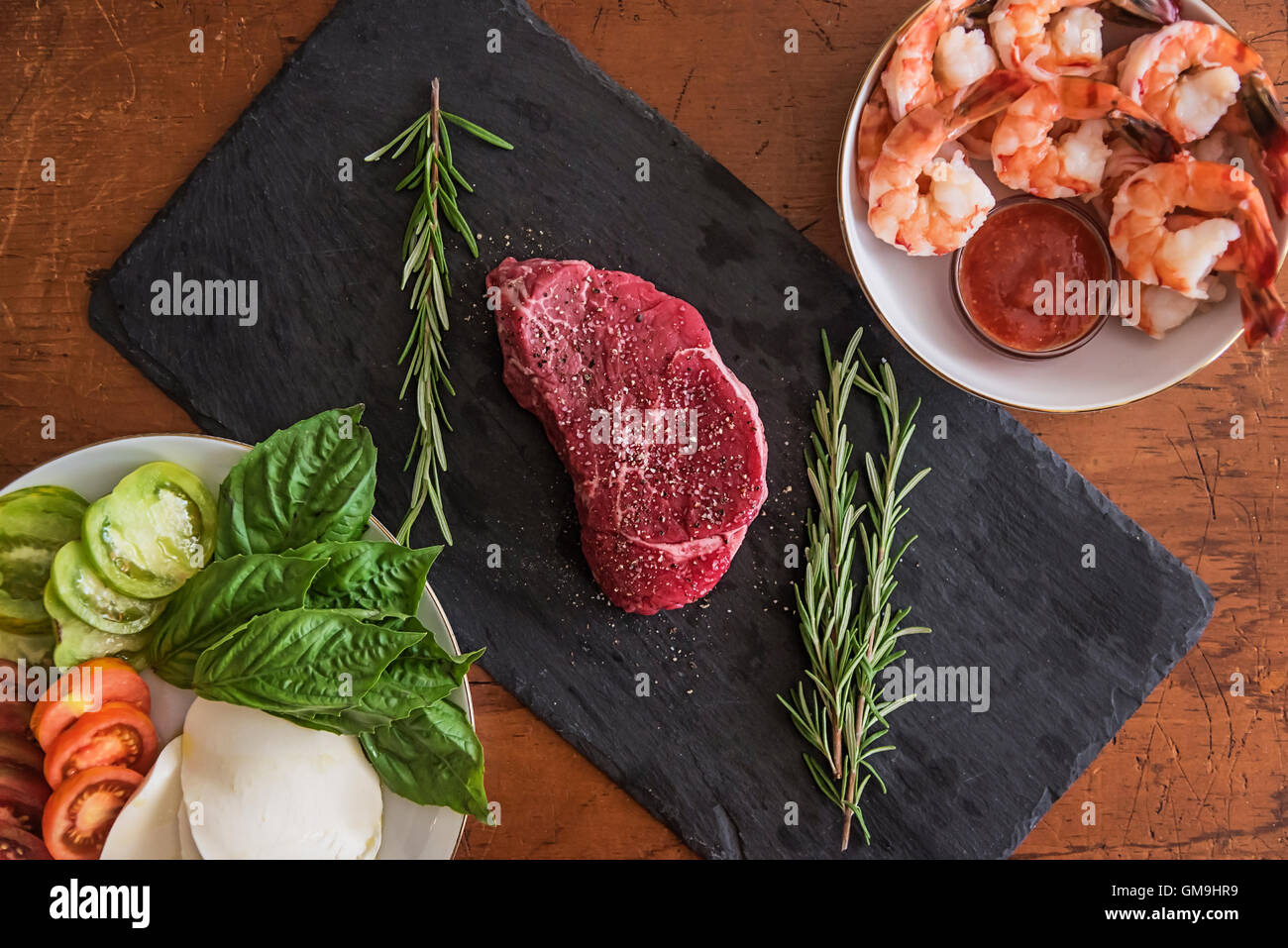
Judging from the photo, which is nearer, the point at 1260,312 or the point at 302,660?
the point at 302,660

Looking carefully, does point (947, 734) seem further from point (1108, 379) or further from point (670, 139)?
point (670, 139)

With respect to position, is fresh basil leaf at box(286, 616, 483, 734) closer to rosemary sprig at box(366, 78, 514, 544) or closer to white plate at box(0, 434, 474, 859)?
white plate at box(0, 434, 474, 859)

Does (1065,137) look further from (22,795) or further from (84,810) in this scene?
(22,795)

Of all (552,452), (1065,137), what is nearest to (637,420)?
(552,452)

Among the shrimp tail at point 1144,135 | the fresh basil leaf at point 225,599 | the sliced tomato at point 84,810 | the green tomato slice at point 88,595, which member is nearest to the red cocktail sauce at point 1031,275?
the shrimp tail at point 1144,135

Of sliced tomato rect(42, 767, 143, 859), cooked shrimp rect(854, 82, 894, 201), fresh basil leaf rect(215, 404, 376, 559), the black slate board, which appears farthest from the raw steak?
sliced tomato rect(42, 767, 143, 859)

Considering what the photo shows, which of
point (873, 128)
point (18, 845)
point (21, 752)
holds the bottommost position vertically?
point (18, 845)
